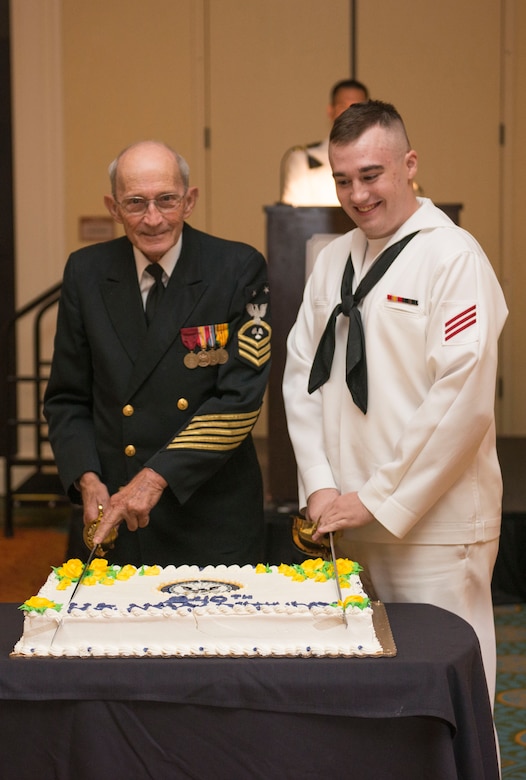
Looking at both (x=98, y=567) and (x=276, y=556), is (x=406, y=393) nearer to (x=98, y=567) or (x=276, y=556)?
(x=98, y=567)

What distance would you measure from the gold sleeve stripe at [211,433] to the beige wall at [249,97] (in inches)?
185

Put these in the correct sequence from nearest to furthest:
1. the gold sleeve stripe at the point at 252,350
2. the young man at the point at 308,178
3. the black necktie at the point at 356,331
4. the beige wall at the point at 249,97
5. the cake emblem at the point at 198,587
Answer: the cake emblem at the point at 198,587, the black necktie at the point at 356,331, the gold sleeve stripe at the point at 252,350, the young man at the point at 308,178, the beige wall at the point at 249,97

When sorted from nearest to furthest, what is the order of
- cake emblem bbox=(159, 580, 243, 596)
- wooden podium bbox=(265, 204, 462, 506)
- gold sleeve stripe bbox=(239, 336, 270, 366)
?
1. cake emblem bbox=(159, 580, 243, 596)
2. gold sleeve stripe bbox=(239, 336, 270, 366)
3. wooden podium bbox=(265, 204, 462, 506)

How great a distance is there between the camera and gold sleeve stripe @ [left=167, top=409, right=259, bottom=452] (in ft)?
7.38

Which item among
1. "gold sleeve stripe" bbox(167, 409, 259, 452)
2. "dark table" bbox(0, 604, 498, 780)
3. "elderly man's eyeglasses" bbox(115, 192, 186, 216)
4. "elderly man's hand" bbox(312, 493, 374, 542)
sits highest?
"elderly man's eyeglasses" bbox(115, 192, 186, 216)

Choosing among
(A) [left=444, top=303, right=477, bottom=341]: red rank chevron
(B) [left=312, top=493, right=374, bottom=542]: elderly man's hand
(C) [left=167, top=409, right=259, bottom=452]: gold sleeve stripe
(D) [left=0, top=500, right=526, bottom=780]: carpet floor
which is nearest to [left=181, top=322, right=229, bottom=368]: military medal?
(C) [left=167, top=409, right=259, bottom=452]: gold sleeve stripe

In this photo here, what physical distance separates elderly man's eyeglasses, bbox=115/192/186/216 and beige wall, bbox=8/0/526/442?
4.64m

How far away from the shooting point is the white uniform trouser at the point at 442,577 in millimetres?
2096

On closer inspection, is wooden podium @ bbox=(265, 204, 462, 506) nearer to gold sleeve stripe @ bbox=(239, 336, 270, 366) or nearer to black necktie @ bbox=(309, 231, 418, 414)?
gold sleeve stripe @ bbox=(239, 336, 270, 366)

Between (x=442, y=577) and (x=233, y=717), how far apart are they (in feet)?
1.91

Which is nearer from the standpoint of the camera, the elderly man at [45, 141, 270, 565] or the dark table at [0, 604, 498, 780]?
the dark table at [0, 604, 498, 780]

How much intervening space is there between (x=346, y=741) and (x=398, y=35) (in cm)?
576

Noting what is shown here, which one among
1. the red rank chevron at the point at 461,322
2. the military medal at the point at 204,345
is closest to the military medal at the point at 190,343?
the military medal at the point at 204,345

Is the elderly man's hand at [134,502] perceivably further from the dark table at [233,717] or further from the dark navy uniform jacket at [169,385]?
the dark table at [233,717]
